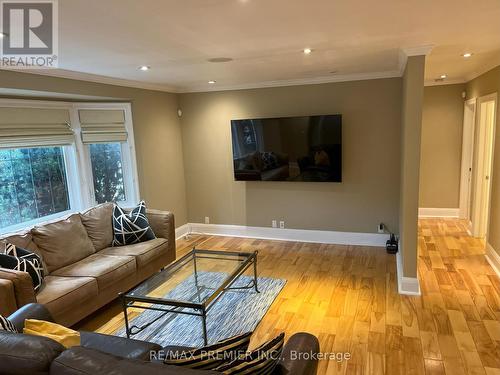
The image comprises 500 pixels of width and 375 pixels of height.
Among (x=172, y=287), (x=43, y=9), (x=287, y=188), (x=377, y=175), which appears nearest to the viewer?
(x=43, y=9)

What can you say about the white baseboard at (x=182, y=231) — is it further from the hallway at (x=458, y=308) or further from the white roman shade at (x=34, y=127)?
the hallway at (x=458, y=308)

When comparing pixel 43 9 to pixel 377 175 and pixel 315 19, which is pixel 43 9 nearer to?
pixel 315 19

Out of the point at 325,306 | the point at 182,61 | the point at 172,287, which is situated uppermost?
the point at 182,61

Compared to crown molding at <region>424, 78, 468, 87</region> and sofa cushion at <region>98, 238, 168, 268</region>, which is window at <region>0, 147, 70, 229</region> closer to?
sofa cushion at <region>98, 238, 168, 268</region>

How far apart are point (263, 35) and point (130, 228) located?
8.62 ft

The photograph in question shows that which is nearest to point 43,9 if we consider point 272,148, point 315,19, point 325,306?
point 315,19

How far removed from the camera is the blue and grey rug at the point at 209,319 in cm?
306

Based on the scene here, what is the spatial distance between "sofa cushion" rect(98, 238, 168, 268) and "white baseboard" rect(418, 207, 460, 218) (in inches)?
186

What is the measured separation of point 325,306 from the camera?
351 cm

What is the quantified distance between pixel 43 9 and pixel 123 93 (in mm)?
2789

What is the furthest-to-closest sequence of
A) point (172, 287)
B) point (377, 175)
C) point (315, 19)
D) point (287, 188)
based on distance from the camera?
point (287, 188)
point (377, 175)
point (172, 287)
point (315, 19)

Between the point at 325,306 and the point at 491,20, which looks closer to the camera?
the point at 491,20

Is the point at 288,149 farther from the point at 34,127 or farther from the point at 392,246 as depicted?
the point at 34,127

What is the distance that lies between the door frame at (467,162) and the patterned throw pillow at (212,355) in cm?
548
